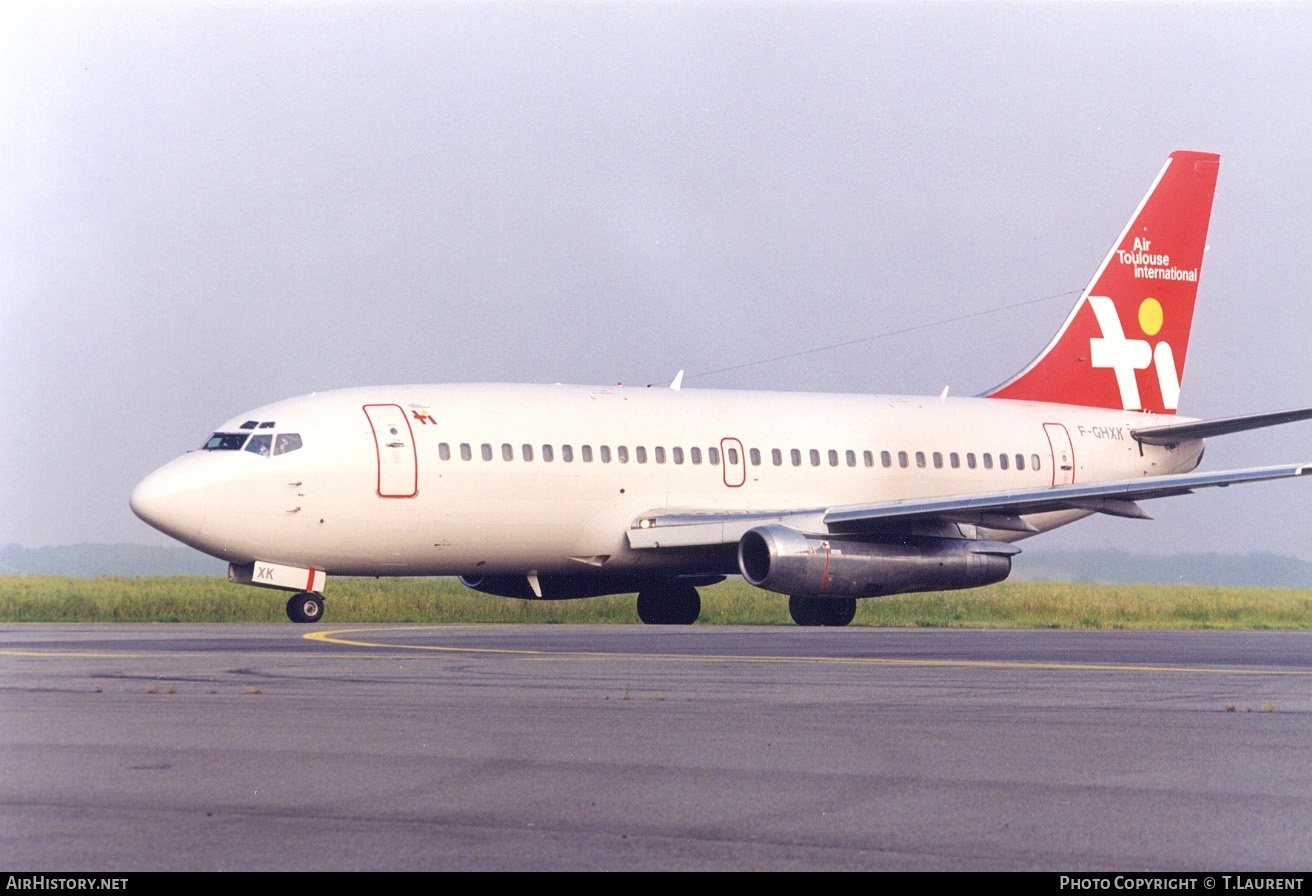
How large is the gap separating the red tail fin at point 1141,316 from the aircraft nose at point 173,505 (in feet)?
63.2

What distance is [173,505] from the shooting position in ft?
88.5

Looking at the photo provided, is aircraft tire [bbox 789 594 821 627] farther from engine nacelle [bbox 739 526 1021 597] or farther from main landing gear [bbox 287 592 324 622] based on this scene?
main landing gear [bbox 287 592 324 622]

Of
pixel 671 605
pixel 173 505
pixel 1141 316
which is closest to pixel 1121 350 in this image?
pixel 1141 316

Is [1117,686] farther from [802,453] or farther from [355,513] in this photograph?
[802,453]

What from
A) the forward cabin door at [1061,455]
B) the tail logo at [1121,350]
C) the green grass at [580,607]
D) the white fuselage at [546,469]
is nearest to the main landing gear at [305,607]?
the white fuselage at [546,469]

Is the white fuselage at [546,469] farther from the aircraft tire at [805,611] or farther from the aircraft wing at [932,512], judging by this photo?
the aircraft tire at [805,611]

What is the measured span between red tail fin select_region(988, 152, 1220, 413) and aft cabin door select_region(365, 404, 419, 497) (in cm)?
1582

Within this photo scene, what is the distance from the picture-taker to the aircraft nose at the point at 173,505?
27.0 m

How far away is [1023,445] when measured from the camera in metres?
36.9

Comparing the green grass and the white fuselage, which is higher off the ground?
the white fuselage

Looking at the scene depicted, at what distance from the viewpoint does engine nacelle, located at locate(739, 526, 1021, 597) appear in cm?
2866

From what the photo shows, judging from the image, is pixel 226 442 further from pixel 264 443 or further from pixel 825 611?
pixel 825 611

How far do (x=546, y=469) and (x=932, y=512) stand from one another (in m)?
6.61

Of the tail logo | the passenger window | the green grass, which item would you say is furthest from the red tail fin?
the passenger window
